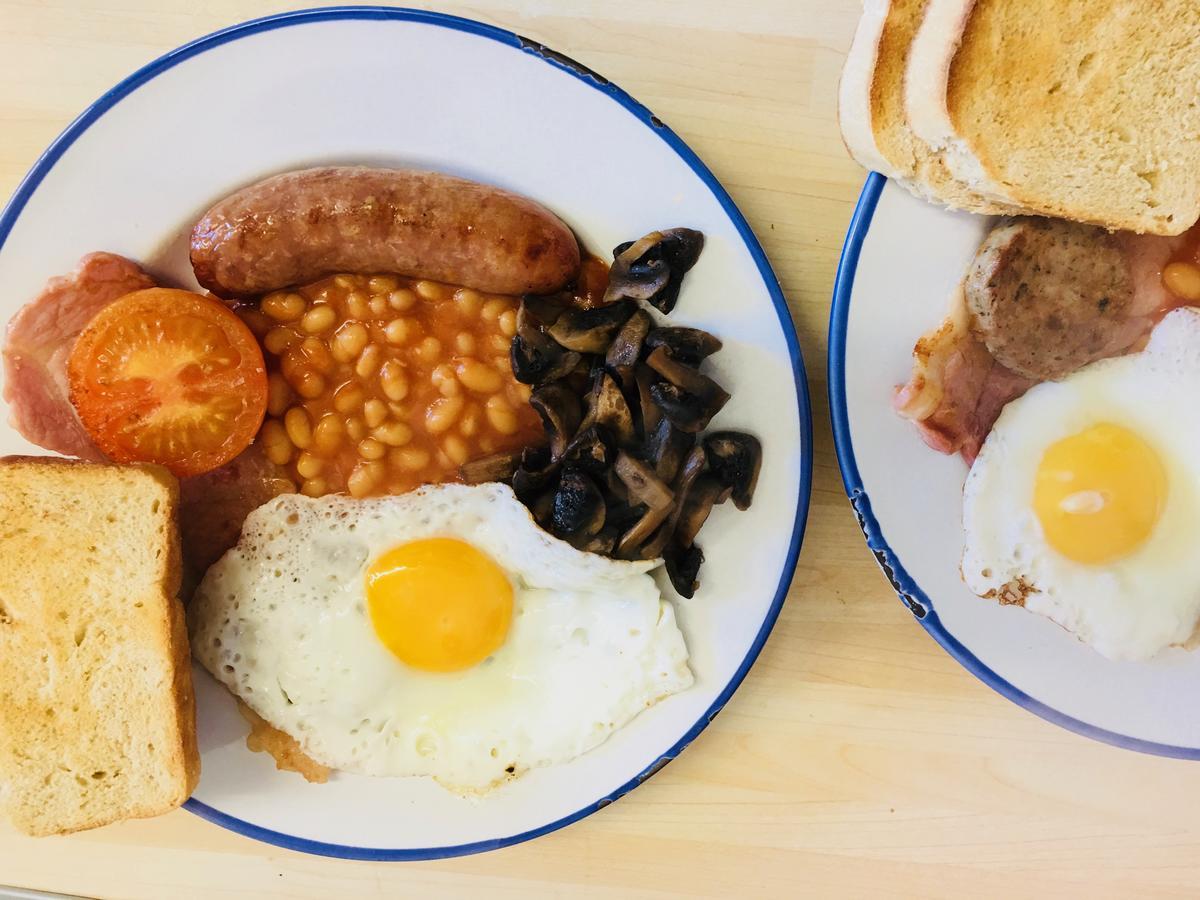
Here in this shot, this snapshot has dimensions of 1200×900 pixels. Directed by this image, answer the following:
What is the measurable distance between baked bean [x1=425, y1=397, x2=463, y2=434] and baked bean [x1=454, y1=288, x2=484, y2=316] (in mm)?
210

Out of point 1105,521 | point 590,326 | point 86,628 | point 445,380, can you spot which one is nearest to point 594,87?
point 590,326

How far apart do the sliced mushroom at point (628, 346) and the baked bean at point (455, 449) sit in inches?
15.9

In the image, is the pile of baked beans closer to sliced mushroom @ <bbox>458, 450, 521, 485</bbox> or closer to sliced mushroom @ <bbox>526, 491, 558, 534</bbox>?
sliced mushroom @ <bbox>458, 450, 521, 485</bbox>

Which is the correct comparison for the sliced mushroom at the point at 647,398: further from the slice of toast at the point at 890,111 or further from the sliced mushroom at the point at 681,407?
the slice of toast at the point at 890,111

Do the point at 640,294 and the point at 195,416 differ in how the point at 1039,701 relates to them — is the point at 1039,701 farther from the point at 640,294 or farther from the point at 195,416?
the point at 195,416

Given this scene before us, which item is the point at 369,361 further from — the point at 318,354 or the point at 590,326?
the point at 590,326

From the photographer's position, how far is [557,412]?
182cm

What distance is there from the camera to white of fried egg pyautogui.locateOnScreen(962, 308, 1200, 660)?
72.5 inches

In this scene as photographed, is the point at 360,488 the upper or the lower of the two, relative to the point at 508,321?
lower

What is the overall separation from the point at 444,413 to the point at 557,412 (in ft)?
0.92

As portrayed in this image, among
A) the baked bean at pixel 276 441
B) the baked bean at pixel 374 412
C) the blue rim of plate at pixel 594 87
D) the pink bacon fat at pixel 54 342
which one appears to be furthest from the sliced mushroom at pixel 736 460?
the pink bacon fat at pixel 54 342

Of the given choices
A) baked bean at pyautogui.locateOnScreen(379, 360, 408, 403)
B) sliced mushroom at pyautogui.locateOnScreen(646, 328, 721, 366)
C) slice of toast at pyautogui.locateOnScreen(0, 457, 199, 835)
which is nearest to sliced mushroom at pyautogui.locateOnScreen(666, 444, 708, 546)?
sliced mushroom at pyautogui.locateOnScreen(646, 328, 721, 366)

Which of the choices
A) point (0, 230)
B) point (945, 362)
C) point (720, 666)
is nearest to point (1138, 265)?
point (945, 362)

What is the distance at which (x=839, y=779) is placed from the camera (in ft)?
6.95
